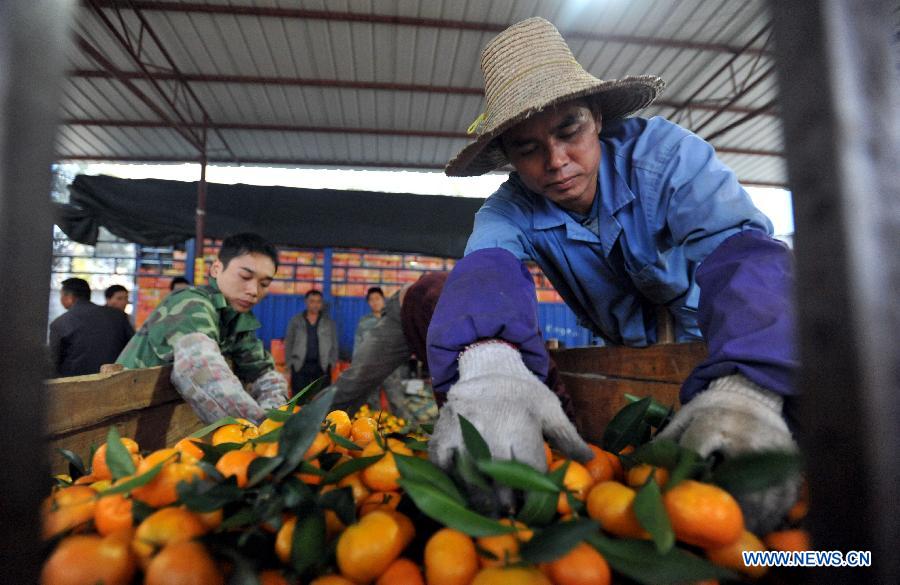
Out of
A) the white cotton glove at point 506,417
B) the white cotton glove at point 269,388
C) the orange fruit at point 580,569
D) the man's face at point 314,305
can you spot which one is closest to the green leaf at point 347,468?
the white cotton glove at point 506,417

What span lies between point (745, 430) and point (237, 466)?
0.73m

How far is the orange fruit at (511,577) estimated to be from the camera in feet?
1.67

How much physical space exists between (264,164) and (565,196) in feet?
30.5

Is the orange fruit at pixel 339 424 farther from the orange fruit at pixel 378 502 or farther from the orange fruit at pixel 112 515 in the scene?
the orange fruit at pixel 112 515

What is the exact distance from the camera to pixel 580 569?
526mm

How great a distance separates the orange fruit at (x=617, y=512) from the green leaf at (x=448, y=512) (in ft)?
0.44

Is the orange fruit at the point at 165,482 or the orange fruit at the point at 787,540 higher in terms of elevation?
the orange fruit at the point at 165,482

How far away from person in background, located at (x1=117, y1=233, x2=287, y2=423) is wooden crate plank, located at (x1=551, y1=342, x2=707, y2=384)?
1360 mm

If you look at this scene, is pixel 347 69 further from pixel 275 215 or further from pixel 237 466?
pixel 237 466

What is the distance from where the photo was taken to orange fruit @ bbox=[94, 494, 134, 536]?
585mm

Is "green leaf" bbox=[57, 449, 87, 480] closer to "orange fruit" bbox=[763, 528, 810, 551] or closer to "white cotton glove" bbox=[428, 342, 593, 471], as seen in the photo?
"white cotton glove" bbox=[428, 342, 593, 471]

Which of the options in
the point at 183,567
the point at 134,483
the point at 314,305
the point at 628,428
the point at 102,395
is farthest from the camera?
the point at 314,305

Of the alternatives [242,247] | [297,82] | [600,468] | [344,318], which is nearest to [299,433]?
[600,468]

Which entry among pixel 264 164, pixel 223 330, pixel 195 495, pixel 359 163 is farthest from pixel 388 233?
pixel 195 495
